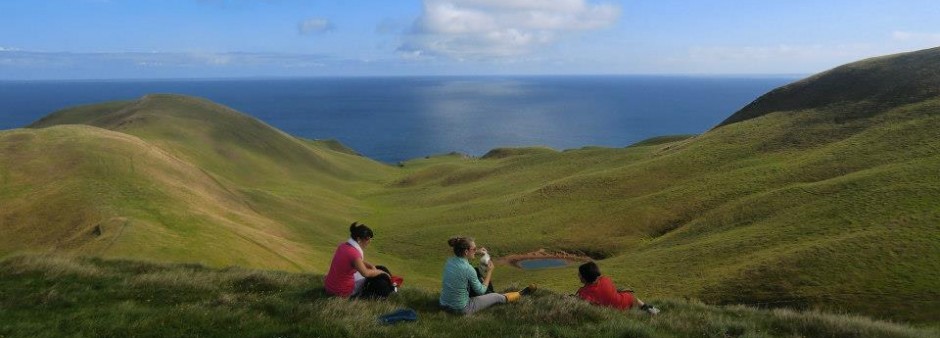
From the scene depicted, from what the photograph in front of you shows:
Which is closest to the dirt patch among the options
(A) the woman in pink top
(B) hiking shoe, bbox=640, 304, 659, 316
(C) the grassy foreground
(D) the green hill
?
(D) the green hill

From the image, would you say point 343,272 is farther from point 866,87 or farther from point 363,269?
point 866,87

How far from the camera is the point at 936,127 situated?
56844mm

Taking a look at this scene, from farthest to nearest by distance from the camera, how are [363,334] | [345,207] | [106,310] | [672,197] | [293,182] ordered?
[293,182] → [345,207] → [672,197] → [106,310] → [363,334]

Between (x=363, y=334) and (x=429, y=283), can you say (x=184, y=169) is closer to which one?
(x=429, y=283)

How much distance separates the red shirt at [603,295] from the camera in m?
15.2

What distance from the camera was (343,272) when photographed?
1471 centimetres

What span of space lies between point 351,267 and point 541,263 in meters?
41.5

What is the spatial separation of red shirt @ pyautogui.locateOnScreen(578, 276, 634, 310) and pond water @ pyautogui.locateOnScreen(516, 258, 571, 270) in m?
37.7

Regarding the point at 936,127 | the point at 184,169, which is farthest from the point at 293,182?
the point at 936,127

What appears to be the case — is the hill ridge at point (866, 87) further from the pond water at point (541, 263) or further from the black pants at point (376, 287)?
the black pants at point (376, 287)

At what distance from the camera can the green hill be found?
34.7 m

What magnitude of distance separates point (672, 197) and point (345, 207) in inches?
1817

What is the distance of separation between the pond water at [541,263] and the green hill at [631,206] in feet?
7.25

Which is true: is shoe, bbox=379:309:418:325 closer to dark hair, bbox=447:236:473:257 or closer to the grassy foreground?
the grassy foreground
